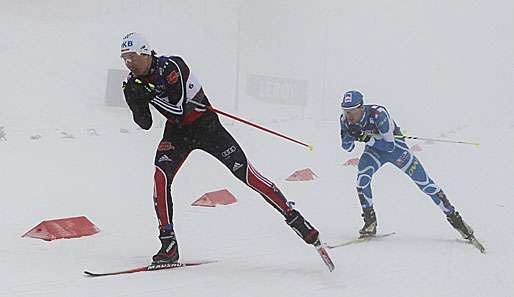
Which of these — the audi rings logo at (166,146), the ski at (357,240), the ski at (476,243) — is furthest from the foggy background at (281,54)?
the ski at (476,243)

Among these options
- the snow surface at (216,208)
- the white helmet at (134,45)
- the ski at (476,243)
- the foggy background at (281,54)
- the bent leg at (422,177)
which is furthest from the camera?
the foggy background at (281,54)

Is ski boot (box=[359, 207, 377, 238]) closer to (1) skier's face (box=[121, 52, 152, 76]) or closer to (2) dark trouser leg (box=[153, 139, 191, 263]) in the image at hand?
(2) dark trouser leg (box=[153, 139, 191, 263])

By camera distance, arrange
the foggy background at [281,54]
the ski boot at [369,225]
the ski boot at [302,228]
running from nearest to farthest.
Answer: the ski boot at [302,228] < the ski boot at [369,225] < the foggy background at [281,54]

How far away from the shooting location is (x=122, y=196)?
321 inches

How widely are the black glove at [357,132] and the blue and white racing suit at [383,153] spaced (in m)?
0.03

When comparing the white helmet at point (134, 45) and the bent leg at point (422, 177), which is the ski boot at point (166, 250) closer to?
the white helmet at point (134, 45)

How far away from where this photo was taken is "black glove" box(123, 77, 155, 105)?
171 inches

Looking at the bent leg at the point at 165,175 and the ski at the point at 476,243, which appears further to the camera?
the ski at the point at 476,243

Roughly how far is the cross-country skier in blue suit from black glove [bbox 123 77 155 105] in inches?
81.0

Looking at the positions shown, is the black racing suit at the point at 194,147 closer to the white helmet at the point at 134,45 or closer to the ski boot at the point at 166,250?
the ski boot at the point at 166,250

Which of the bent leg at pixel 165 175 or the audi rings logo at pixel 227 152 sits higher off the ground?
the audi rings logo at pixel 227 152

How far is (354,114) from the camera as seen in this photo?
5680mm

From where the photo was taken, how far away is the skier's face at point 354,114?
5660 millimetres

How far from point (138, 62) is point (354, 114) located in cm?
223
